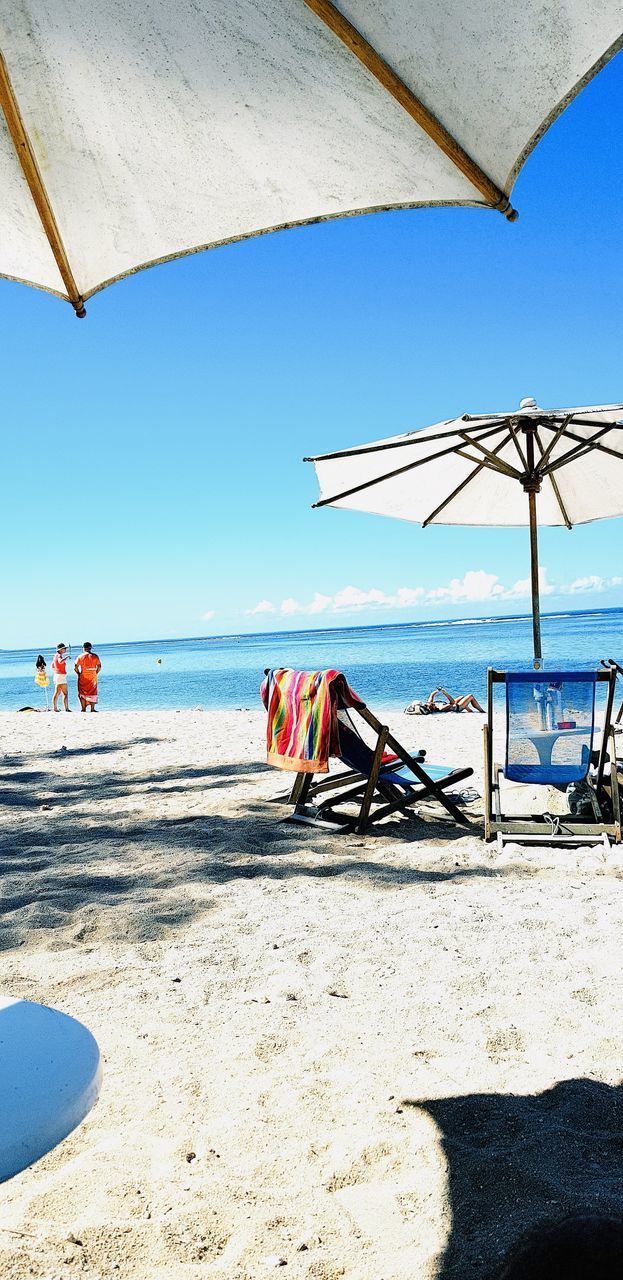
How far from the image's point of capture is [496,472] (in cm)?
699

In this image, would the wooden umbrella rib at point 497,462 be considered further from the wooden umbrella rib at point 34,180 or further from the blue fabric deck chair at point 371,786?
the wooden umbrella rib at point 34,180

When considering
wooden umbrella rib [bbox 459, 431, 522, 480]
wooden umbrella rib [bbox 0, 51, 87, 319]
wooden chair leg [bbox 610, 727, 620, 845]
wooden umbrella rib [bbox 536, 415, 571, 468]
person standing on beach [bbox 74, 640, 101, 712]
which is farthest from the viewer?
person standing on beach [bbox 74, 640, 101, 712]


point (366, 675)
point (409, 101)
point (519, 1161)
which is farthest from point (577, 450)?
point (366, 675)

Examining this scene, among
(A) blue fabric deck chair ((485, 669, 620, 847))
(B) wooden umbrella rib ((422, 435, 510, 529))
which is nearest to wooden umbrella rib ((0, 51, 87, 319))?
(A) blue fabric deck chair ((485, 669, 620, 847))

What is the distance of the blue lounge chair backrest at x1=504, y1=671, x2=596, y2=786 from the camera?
4742 millimetres

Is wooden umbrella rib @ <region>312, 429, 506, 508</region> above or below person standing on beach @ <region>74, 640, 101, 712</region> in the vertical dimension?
above

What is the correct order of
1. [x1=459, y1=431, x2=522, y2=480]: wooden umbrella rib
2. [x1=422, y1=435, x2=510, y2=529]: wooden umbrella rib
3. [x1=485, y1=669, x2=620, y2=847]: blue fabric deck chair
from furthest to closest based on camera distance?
1. [x1=422, y1=435, x2=510, y2=529]: wooden umbrella rib
2. [x1=459, y1=431, x2=522, y2=480]: wooden umbrella rib
3. [x1=485, y1=669, x2=620, y2=847]: blue fabric deck chair

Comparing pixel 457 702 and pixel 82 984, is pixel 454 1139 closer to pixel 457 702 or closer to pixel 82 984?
pixel 82 984

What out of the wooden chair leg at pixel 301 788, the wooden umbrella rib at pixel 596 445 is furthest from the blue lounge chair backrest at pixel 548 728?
the wooden umbrella rib at pixel 596 445

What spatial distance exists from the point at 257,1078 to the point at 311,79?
3023 mm

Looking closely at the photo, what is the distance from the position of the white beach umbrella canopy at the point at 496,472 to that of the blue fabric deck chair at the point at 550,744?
95 centimetres

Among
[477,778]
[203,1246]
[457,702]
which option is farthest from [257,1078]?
[457,702]

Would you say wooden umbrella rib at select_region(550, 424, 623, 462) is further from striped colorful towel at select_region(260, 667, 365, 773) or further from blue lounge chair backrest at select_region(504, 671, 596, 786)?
striped colorful towel at select_region(260, 667, 365, 773)

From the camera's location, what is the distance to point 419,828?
5.25m
